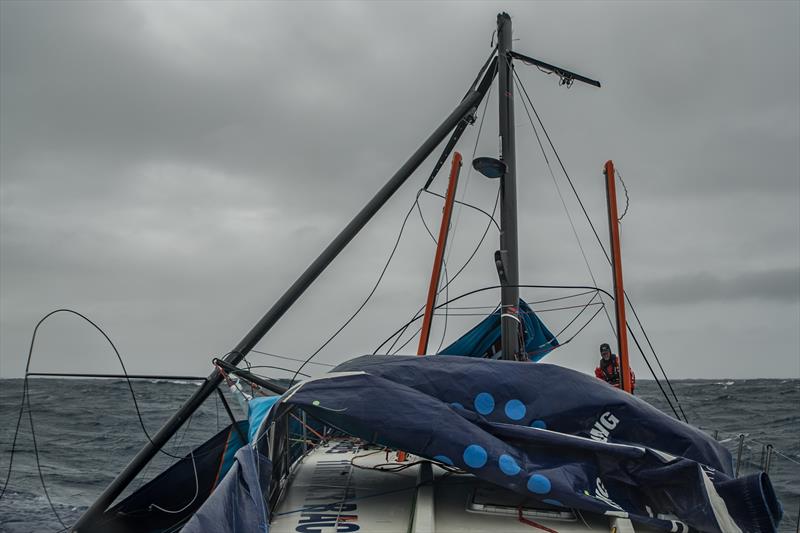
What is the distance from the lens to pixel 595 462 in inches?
191

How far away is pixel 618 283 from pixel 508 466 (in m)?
4.23

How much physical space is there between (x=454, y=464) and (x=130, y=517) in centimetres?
415

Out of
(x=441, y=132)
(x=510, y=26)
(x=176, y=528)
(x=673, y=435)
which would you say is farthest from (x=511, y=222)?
(x=176, y=528)

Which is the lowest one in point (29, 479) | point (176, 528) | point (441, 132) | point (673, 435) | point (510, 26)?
point (29, 479)

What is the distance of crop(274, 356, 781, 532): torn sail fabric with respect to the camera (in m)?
4.54

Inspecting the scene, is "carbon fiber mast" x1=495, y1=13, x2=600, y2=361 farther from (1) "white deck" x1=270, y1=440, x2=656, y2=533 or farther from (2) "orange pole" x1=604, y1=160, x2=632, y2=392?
(1) "white deck" x1=270, y1=440, x2=656, y2=533

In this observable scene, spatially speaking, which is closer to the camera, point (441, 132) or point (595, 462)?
point (595, 462)

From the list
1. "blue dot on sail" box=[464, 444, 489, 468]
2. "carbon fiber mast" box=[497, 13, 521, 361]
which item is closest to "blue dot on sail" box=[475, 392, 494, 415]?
"blue dot on sail" box=[464, 444, 489, 468]

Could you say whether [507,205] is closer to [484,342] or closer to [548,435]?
[484,342]

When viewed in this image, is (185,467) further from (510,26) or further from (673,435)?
(510,26)

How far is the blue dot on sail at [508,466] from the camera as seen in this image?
4574 mm

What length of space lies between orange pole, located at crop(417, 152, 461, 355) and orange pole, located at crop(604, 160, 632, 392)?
214 centimetres

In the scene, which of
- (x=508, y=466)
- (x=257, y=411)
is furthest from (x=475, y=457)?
(x=257, y=411)

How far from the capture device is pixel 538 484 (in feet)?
14.9
